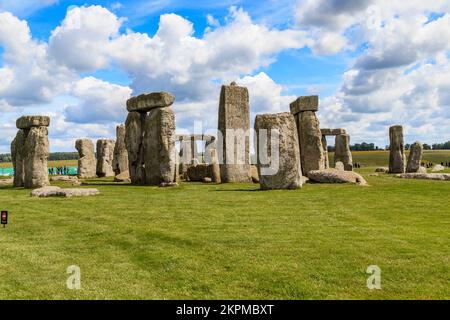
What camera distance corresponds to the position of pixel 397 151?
32.2 meters

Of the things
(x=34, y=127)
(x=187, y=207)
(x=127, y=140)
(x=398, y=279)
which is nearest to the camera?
(x=398, y=279)

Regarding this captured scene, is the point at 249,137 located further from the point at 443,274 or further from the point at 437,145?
the point at 437,145

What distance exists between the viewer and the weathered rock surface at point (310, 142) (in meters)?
22.9

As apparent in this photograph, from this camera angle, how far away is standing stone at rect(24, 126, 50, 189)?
65.3 ft

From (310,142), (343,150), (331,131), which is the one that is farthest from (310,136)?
(331,131)

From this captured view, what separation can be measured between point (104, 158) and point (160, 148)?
1505 cm

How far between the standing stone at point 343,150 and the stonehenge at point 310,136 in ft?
39.9

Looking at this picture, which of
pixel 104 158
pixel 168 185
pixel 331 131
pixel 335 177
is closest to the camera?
pixel 335 177

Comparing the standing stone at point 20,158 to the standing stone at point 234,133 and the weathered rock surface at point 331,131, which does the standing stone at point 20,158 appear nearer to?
the standing stone at point 234,133

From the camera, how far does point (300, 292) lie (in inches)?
227

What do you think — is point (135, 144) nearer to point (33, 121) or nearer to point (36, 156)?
point (36, 156)

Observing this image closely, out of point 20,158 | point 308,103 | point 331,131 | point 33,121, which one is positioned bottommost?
point 20,158
